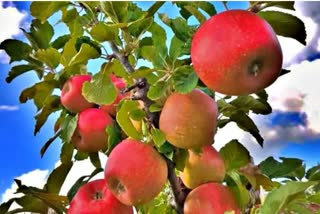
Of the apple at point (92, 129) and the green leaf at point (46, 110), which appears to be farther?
the green leaf at point (46, 110)

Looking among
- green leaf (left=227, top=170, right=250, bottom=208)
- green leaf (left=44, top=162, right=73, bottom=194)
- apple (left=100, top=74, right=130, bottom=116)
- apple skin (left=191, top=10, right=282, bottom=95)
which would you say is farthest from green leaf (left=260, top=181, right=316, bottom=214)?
green leaf (left=44, top=162, right=73, bottom=194)

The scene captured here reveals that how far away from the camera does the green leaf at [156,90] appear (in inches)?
45.6

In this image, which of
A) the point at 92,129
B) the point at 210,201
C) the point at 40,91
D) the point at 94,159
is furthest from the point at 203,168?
the point at 40,91

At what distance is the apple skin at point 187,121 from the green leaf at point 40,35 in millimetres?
537

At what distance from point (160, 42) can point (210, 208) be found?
0.35 m

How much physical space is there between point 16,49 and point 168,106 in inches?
23.3

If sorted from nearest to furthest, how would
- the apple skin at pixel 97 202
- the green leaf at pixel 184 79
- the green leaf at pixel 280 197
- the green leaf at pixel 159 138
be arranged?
the green leaf at pixel 280 197
the green leaf at pixel 184 79
the green leaf at pixel 159 138
the apple skin at pixel 97 202

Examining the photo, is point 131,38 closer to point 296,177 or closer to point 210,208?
point 210,208

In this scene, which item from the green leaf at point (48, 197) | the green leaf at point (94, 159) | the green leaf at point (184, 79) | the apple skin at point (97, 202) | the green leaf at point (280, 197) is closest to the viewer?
the green leaf at point (280, 197)

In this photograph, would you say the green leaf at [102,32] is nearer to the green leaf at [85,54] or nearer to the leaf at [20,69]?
the green leaf at [85,54]

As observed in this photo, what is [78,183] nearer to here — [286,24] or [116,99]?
[116,99]

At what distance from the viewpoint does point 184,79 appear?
112 cm

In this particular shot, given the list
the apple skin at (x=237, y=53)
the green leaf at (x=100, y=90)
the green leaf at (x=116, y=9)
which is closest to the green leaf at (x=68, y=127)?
the green leaf at (x=100, y=90)

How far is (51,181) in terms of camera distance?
5.08 ft
